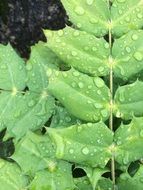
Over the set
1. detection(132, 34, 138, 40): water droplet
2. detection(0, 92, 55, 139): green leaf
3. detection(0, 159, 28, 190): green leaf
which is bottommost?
detection(0, 159, 28, 190): green leaf

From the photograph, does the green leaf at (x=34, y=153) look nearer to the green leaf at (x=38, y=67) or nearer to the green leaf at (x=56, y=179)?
the green leaf at (x=56, y=179)

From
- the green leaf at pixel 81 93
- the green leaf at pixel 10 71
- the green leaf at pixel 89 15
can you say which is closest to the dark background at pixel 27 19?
the green leaf at pixel 10 71

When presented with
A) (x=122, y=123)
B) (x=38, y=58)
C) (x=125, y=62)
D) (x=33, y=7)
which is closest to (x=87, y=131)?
(x=122, y=123)

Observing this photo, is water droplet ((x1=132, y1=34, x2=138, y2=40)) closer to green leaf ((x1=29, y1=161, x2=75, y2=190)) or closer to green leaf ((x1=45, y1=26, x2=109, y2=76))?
green leaf ((x1=45, y1=26, x2=109, y2=76))

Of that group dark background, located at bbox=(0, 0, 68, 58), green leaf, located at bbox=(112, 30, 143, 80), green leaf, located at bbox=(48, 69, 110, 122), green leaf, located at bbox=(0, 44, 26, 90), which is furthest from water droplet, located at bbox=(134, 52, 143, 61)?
dark background, located at bbox=(0, 0, 68, 58)

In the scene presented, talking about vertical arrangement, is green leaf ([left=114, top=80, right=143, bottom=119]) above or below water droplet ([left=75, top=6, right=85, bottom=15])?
below

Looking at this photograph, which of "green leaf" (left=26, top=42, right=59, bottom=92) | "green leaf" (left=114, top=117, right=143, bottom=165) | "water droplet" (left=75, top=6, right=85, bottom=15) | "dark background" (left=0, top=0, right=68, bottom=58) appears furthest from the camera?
"dark background" (left=0, top=0, right=68, bottom=58)
